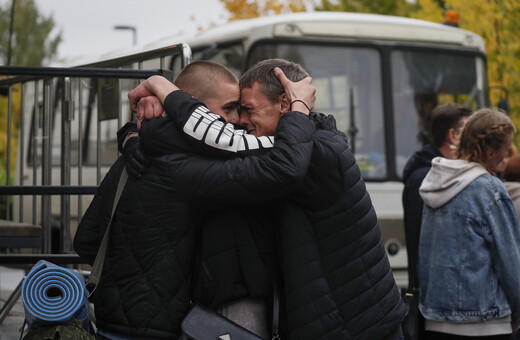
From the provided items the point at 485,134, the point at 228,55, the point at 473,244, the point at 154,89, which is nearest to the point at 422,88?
the point at 228,55

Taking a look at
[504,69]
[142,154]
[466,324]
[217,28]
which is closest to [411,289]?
[466,324]

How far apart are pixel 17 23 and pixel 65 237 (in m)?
34.7

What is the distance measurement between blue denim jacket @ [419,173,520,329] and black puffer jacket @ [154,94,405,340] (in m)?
1.46

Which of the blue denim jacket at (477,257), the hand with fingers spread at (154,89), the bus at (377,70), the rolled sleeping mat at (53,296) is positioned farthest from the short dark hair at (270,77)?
the bus at (377,70)

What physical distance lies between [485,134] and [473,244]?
0.54 m

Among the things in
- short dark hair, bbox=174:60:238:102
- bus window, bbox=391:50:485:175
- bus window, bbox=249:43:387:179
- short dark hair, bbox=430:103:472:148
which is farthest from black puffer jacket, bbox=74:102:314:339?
bus window, bbox=391:50:485:175

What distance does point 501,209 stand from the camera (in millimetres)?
4520

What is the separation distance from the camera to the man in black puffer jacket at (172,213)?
3.00 meters

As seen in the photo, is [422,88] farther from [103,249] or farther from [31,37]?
[31,37]

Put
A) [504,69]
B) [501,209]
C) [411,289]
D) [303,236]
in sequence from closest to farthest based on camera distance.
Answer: [303,236]
[501,209]
[411,289]
[504,69]

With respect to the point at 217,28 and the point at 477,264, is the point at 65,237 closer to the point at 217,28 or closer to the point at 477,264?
the point at 477,264

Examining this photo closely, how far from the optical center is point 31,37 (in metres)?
41.6

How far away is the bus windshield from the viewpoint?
9211 millimetres

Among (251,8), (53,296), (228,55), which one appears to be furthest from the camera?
(251,8)
